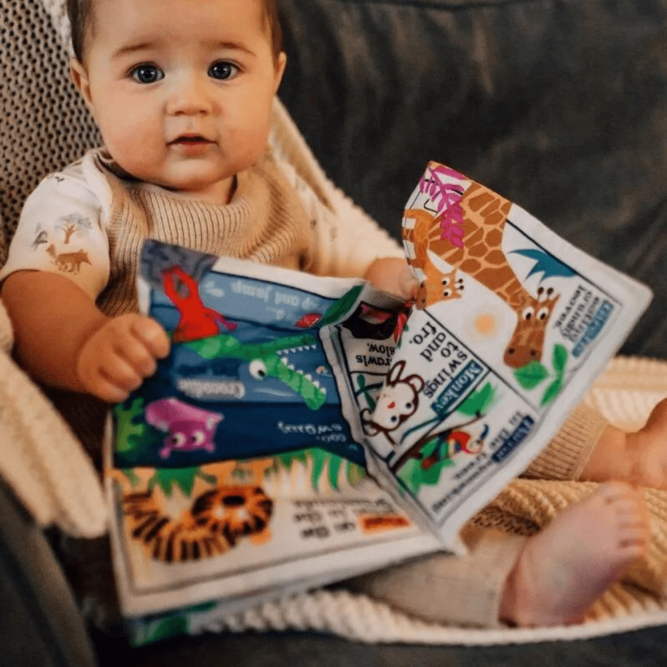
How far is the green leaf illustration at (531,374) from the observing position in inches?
20.9

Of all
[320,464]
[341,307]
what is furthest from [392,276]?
[320,464]

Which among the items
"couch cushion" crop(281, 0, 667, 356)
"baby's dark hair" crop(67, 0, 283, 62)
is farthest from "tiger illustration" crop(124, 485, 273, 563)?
"couch cushion" crop(281, 0, 667, 356)

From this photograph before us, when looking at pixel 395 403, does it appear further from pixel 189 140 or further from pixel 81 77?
pixel 81 77

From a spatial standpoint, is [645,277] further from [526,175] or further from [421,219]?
[421,219]

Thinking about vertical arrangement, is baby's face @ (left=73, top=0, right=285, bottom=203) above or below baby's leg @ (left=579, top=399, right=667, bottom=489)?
above

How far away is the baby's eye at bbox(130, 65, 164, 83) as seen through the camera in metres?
0.65

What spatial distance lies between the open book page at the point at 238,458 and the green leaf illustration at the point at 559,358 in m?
0.14

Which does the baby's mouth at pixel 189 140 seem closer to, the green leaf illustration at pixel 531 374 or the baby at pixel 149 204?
the baby at pixel 149 204

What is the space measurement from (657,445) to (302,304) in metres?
0.35

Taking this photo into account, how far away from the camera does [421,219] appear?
0.62 metres

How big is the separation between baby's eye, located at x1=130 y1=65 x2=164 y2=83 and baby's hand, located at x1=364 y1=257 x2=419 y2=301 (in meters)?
0.27

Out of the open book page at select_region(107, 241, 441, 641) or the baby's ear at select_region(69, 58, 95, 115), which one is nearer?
the open book page at select_region(107, 241, 441, 641)

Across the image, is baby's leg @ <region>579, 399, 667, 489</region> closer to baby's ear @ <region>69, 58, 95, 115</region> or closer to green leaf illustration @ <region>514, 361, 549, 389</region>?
green leaf illustration @ <region>514, 361, 549, 389</region>

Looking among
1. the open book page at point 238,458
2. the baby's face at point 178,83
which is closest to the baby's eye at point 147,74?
the baby's face at point 178,83
